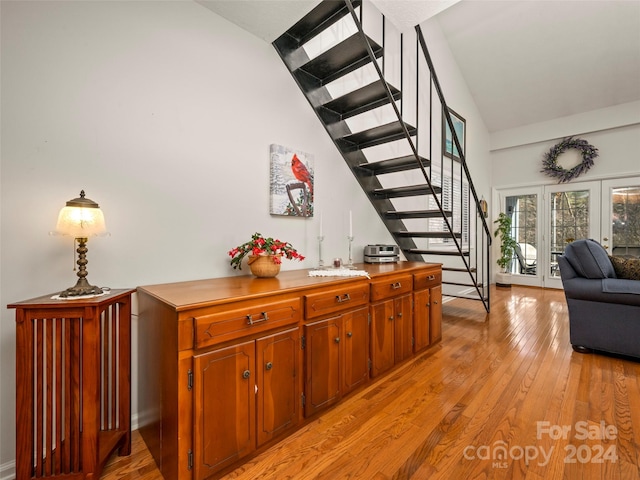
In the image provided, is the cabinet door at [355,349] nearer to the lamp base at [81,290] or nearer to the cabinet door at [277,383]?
the cabinet door at [277,383]

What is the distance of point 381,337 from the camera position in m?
2.27

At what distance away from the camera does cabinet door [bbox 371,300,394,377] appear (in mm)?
2201

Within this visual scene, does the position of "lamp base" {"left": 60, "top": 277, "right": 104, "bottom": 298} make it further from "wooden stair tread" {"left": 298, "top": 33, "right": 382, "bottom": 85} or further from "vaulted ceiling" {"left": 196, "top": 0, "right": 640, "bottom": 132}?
"vaulted ceiling" {"left": 196, "top": 0, "right": 640, "bottom": 132}

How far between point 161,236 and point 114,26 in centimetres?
116

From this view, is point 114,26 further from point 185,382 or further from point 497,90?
point 497,90

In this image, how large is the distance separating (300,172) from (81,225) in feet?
5.13

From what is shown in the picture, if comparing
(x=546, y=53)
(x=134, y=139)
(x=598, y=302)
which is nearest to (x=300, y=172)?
(x=134, y=139)

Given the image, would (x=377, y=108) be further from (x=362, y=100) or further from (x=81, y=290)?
(x=81, y=290)

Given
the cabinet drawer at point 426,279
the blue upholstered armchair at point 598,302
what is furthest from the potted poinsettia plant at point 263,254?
the blue upholstered armchair at point 598,302

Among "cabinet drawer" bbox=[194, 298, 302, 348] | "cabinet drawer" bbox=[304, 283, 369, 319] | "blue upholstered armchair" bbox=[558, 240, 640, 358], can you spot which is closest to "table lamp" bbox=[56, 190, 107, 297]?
"cabinet drawer" bbox=[194, 298, 302, 348]

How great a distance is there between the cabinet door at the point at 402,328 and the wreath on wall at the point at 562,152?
5.19 m

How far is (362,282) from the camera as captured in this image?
210 centimetres

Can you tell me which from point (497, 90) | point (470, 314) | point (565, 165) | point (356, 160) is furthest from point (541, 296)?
point (356, 160)

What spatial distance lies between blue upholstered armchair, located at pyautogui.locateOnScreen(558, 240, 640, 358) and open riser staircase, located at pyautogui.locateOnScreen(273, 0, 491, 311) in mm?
907
